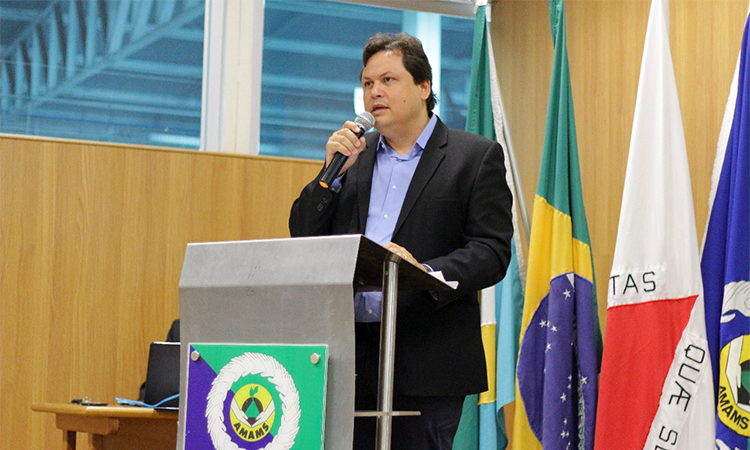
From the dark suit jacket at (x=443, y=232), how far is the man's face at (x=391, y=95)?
0.25 ft

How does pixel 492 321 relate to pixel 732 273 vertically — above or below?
below

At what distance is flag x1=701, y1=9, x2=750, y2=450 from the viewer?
2.67 m

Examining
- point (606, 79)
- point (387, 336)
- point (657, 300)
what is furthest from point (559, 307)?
point (387, 336)

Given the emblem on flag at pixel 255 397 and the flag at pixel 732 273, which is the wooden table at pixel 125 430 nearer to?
the emblem on flag at pixel 255 397

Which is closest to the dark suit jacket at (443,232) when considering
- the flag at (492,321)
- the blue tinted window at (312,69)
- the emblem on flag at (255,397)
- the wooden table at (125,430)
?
the emblem on flag at (255,397)

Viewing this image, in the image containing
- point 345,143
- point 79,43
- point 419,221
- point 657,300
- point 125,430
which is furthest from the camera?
point 79,43

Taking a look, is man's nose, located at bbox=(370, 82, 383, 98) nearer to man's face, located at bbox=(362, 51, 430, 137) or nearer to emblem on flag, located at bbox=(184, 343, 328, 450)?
man's face, located at bbox=(362, 51, 430, 137)

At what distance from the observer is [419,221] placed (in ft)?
6.69

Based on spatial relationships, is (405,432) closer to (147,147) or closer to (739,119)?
(739,119)

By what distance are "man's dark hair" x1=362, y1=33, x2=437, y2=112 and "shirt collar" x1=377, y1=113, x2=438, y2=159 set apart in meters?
0.12

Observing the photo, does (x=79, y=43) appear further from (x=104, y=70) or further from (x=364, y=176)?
(x=364, y=176)

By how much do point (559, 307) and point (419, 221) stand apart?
1646 millimetres

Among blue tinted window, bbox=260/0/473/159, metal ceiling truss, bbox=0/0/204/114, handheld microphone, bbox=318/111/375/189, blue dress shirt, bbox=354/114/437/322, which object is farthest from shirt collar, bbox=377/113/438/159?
metal ceiling truss, bbox=0/0/204/114

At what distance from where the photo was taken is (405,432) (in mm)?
1869
